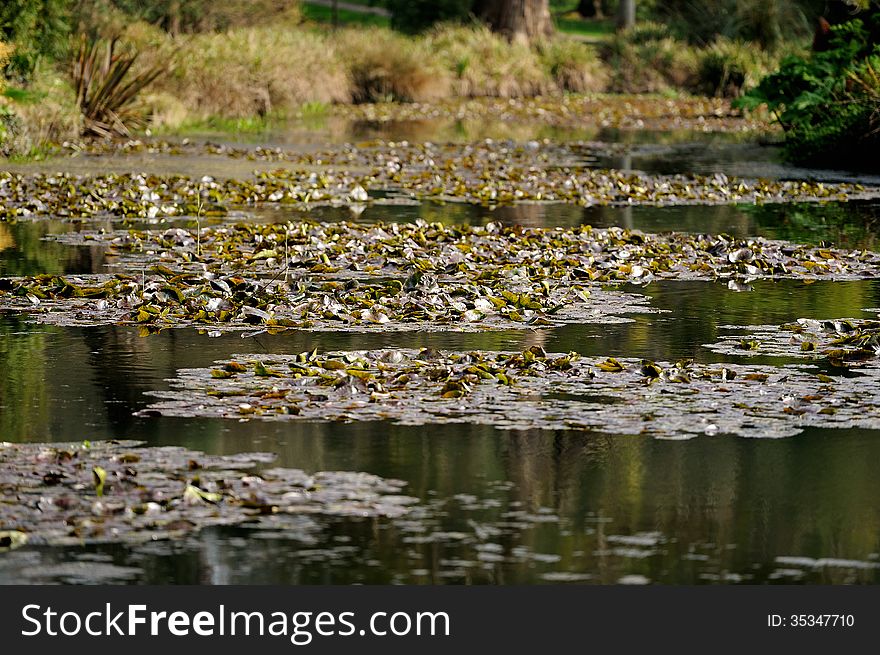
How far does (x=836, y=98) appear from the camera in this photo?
71.9ft

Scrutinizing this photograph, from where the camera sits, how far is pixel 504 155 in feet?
78.6

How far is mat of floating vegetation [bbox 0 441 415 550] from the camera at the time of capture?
5594 millimetres

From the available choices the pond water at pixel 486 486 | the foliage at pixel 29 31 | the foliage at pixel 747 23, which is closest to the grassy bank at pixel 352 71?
the foliage at pixel 29 31

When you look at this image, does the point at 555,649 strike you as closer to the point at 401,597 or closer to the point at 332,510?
the point at 401,597

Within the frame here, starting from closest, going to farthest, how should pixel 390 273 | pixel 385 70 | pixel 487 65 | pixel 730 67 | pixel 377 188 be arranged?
pixel 390 273 < pixel 377 188 < pixel 385 70 < pixel 487 65 < pixel 730 67

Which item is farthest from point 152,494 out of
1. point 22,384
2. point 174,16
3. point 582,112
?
point 174,16

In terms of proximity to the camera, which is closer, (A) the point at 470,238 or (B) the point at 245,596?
(B) the point at 245,596

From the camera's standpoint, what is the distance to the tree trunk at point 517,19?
48.3 m

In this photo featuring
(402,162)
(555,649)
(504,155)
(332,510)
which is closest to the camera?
(555,649)

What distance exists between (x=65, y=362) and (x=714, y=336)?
3558 mm

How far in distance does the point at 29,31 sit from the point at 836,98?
1125cm

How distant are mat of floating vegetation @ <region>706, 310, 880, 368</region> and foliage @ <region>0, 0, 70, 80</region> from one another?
1474 centimetres

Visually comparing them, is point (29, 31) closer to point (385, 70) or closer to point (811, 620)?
point (385, 70)

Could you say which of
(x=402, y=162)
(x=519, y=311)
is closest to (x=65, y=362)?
(x=519, y=311)
